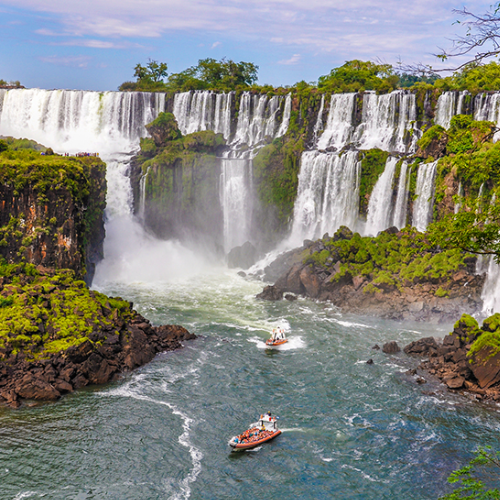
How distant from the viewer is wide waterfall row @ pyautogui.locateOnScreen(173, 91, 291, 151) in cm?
7478

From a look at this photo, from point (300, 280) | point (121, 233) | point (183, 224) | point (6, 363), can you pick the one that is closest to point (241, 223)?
point (183, 224)

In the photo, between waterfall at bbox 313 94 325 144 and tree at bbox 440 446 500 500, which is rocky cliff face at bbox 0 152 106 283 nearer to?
tree at bbox 440 446 500 500

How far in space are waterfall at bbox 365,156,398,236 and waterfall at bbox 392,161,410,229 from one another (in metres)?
1.02

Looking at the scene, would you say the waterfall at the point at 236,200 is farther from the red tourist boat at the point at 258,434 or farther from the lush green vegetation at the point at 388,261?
the red tourist boat at the point at 258,434

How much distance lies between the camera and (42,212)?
45062 mm

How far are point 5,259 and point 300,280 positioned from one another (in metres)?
25.1

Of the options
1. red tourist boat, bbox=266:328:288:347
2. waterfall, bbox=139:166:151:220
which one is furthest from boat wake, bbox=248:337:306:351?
waterfall, bbox=139:166:151:220

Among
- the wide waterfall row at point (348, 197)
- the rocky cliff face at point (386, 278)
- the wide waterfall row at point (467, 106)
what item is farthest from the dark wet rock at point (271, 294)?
the wide waterfall row at point (467, 106)

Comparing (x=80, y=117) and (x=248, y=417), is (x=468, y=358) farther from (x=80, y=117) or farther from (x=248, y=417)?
(x=80, y=117)

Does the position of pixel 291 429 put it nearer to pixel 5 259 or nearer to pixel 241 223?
pixel 5 259

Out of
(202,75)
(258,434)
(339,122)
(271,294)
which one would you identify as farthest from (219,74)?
(258,434)

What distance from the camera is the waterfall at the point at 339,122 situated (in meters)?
70.3

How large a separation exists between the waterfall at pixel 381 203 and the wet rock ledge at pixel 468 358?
2336 cm

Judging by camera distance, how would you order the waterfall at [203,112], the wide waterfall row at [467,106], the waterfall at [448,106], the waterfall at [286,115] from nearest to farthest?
the wide waterfall row at [467,106]
the waterfall at [448,106]
the waterfall at [286,115]
the waterfall at [203,112]
